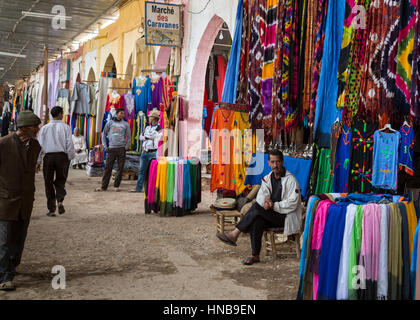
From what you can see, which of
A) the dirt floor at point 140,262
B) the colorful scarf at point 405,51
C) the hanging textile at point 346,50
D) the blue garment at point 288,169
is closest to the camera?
the colorful scarf at point 405,51

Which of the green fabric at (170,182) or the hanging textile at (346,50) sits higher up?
the hanging textile at (346,50)

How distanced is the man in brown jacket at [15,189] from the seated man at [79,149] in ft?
33.8

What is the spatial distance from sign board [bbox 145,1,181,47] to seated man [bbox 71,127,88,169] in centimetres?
559

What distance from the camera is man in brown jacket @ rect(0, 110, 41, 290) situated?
11.4 ft

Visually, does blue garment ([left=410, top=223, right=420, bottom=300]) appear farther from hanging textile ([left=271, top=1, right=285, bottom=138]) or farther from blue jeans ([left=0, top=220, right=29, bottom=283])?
blue jeans ([left=0, top=220, right=29, bottom=283])

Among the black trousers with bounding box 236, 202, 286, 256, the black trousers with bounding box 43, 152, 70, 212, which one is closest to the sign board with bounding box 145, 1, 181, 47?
the black trousers with bounding box 43, 152, 70, 212

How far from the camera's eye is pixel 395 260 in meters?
2.94

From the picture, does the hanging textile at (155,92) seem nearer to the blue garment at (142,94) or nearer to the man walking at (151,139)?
the blue garment at (142,94)

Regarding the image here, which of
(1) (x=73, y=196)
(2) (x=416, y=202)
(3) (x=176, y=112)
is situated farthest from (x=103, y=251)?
(3) (x=176, y=112)

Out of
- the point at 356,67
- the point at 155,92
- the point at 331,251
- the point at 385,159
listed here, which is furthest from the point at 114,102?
the point at 331,251

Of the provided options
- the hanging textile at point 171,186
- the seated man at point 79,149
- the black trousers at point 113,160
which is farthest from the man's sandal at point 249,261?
the seated man at point 79,149

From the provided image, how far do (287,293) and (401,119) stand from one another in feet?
5.49

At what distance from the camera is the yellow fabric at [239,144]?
5945 mm

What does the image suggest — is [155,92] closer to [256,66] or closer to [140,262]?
[256,66]
